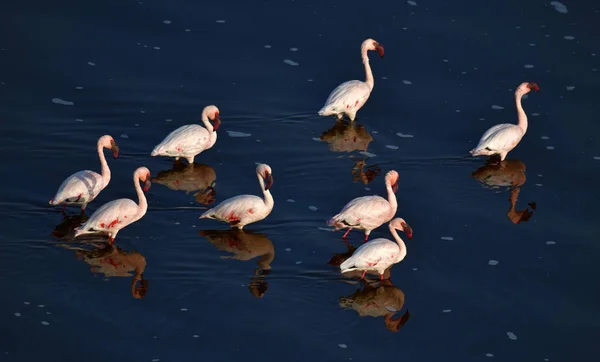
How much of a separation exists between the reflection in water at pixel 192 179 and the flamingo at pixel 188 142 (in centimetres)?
18

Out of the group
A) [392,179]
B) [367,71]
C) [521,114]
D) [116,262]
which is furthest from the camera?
[367,71]

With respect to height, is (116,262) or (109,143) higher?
(109,143)

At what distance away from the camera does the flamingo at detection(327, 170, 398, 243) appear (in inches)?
492

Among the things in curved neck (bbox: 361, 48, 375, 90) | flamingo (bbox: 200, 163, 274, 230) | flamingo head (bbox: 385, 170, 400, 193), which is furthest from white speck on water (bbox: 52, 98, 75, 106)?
flamingo head (bbox: 385, 170, 400, 193)

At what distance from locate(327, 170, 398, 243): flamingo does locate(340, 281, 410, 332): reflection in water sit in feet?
2.92

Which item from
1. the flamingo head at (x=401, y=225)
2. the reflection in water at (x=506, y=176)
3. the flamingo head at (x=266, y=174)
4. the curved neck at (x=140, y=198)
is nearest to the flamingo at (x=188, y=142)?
the curved neck at (x=140, y=198)

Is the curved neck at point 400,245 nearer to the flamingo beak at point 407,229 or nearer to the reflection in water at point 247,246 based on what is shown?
the flamingo beak at point 407,229

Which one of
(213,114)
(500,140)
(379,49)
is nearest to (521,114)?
(500,140)

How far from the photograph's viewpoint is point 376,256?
11.8 meters

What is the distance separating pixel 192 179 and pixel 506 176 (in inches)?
181

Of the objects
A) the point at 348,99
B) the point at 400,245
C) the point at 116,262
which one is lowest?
the point at 116,262

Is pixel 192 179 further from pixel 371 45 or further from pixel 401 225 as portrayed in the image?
pixel 371 45

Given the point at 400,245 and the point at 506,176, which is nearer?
the point at 400,245

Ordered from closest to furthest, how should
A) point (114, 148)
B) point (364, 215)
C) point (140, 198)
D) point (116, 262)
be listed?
point (116, 262), point (364, 215), point (140, 198), point (114, 148)
